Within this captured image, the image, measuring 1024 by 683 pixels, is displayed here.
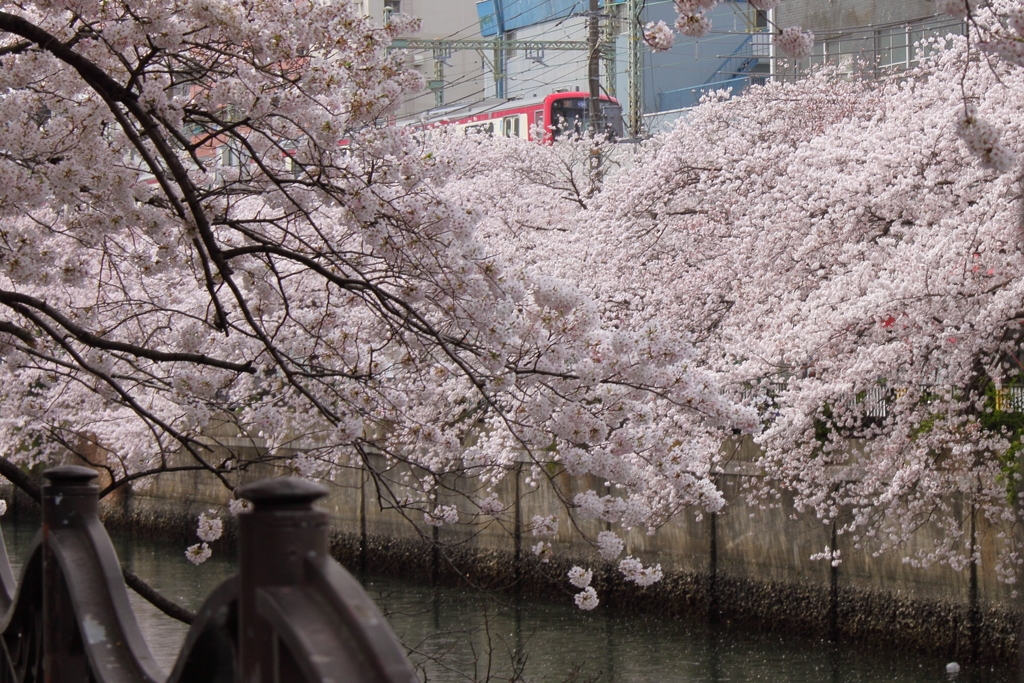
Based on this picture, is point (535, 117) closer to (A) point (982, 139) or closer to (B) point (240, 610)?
(A) point (982, 139)

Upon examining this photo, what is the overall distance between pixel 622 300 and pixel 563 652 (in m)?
4.11

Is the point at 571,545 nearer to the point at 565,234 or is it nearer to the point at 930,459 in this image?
the point at 565,234

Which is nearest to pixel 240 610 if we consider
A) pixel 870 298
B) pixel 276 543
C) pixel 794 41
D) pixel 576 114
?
pixel 276 543

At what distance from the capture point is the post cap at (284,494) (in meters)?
1.25

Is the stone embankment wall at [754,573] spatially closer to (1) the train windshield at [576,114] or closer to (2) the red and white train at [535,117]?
(2) the red and white train at [535,117]

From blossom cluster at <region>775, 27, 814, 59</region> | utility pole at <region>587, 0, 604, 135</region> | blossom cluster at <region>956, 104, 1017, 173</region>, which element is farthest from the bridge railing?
utility pole at <region>587, 0, 604, 135</region>

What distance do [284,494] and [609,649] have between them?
12313mm

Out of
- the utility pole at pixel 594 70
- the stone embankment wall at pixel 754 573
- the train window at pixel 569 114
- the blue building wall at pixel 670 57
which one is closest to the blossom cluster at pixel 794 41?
the stone embankment wall at pixel 754 573

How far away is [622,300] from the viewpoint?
45.1 feet

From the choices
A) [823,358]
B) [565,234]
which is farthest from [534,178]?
[823,358]

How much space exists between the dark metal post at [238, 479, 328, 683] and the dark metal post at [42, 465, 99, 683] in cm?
82

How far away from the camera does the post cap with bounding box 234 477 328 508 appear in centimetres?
125

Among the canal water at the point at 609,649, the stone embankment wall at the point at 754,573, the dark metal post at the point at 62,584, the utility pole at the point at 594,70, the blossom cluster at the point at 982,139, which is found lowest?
the canal water at the point at 609,649

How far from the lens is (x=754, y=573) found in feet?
43.9
